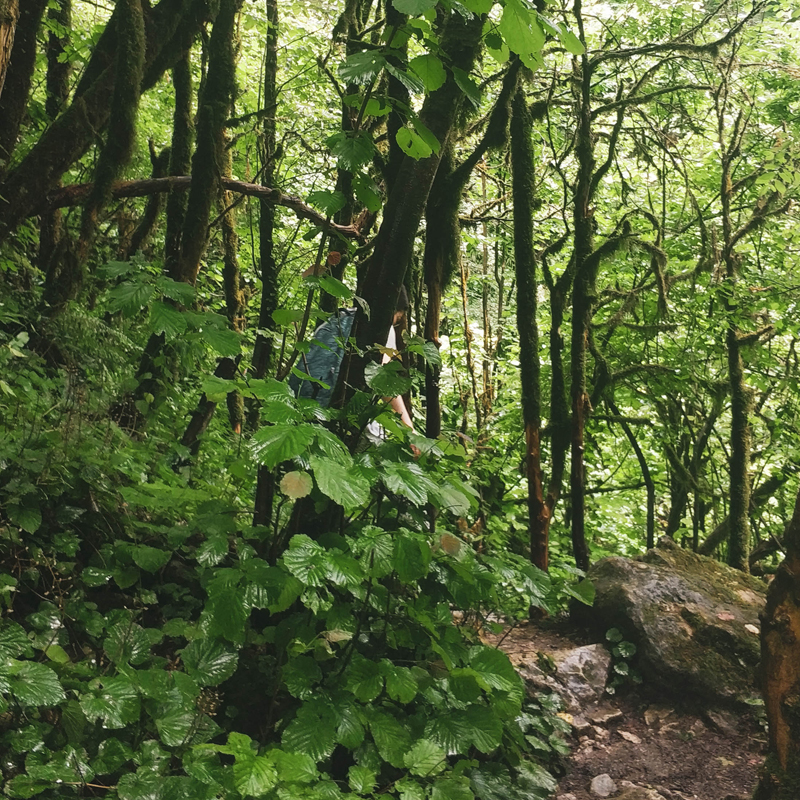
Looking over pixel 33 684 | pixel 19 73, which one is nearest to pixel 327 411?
pixel 33 684

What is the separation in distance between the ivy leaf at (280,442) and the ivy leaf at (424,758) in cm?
115

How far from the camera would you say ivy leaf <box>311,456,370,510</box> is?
1773 mm

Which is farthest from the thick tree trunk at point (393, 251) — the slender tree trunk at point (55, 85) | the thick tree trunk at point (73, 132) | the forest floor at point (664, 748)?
the slender tree trunk at point (55, 85)

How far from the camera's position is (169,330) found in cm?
209

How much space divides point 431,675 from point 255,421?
459 centimetres

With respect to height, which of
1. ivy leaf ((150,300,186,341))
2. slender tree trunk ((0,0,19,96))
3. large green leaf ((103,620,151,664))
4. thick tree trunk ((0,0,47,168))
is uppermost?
thick tree trunk ((0,0,47,168))

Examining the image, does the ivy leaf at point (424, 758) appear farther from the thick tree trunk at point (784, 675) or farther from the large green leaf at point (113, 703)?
the thick tree trunk at point (784, 675)

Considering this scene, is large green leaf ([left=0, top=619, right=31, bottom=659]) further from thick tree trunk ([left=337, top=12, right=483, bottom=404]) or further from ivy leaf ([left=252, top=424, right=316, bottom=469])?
thick tree trunk ([left=337, top=12, right=483, bottom=404])

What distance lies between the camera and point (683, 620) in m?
4.83

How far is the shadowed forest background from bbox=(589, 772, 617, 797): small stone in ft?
0.77

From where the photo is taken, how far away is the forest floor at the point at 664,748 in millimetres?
3568

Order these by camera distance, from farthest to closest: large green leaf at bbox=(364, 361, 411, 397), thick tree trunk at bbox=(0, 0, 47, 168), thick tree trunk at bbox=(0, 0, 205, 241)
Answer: thick tree trunk at bbox=(0, 0, 47, 168) < thick tree trunk at bbox=(0, 0, 205, 241) < large green leaf at bbox=(364, 361, 411, 397)

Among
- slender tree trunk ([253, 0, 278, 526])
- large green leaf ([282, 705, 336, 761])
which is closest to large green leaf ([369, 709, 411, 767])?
large green leaf ([282, 705, 336, 761])

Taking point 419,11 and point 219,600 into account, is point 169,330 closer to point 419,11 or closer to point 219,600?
point 219,600
